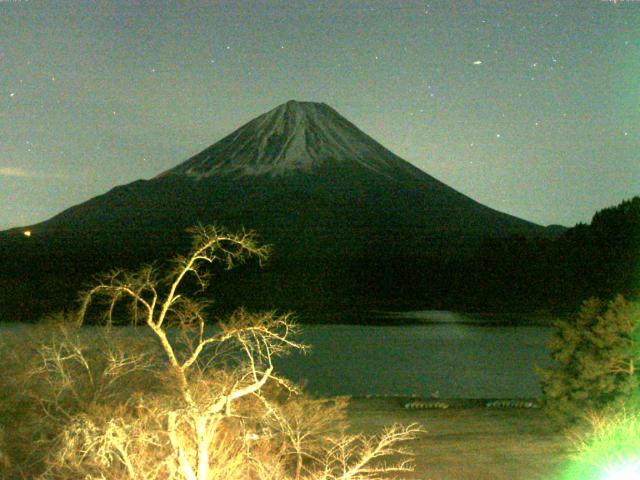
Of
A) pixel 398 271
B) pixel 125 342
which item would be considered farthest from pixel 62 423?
pixel 398 271

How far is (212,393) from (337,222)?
98.9m

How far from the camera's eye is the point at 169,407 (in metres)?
6.70

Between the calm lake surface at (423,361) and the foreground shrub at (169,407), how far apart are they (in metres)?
2.98

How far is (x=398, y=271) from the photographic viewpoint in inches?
3342

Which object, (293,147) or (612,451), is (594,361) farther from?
(293,147)

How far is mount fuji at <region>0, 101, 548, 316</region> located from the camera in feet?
285

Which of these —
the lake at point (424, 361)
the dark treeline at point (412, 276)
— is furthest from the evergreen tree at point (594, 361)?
the dark treeline at point (412, 276)

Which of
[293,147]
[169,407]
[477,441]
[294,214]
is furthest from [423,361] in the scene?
[293,147]

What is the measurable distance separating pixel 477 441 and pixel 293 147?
104 metres

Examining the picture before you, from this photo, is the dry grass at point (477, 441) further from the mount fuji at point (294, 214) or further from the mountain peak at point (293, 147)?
the mountain peak at point (293, 147)

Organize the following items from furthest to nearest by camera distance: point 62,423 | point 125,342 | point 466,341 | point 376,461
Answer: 1. point 466,341
2. point 125,342
3. point 376,461
4. point 62,423

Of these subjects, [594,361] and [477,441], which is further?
[477,441]

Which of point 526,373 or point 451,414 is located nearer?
point 451,414

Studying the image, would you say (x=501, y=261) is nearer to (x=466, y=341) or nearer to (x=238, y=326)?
(x=466, y=341)
